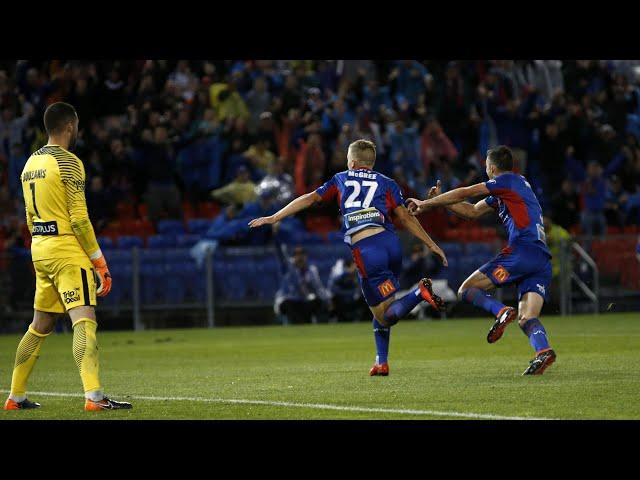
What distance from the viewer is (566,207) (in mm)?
24812

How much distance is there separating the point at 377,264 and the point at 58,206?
344 centimetres

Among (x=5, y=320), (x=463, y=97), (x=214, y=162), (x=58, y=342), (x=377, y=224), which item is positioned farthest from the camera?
(x=463, y=97)

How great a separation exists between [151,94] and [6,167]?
3328 mm

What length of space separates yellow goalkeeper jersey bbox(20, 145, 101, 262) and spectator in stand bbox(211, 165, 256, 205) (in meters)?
14.4

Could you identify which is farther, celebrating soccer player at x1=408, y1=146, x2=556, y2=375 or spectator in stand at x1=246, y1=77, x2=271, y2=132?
spectator in stand at x1=246, y1=77, x2=271, y2=132

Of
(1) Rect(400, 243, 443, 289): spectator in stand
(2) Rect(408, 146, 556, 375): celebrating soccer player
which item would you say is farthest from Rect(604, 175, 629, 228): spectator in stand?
(2) Rect(408, 146, 556, 375): celebrating soccer player

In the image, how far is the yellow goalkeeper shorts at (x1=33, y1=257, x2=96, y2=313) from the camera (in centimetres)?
889

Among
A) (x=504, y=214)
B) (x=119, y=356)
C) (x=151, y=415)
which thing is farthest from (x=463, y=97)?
(x=151, y=415)

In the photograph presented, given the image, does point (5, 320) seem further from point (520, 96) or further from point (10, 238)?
point (520, 96)

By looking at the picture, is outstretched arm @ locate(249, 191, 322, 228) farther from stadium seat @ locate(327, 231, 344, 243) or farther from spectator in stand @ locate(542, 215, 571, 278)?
spectator in stand @ locate(542, 215, 571, 278)

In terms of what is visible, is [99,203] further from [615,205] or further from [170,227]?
[615,205]

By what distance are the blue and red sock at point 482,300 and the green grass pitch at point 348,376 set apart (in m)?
0.62

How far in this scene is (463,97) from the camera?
87.3 ft

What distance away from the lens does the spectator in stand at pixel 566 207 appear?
24.8 m
